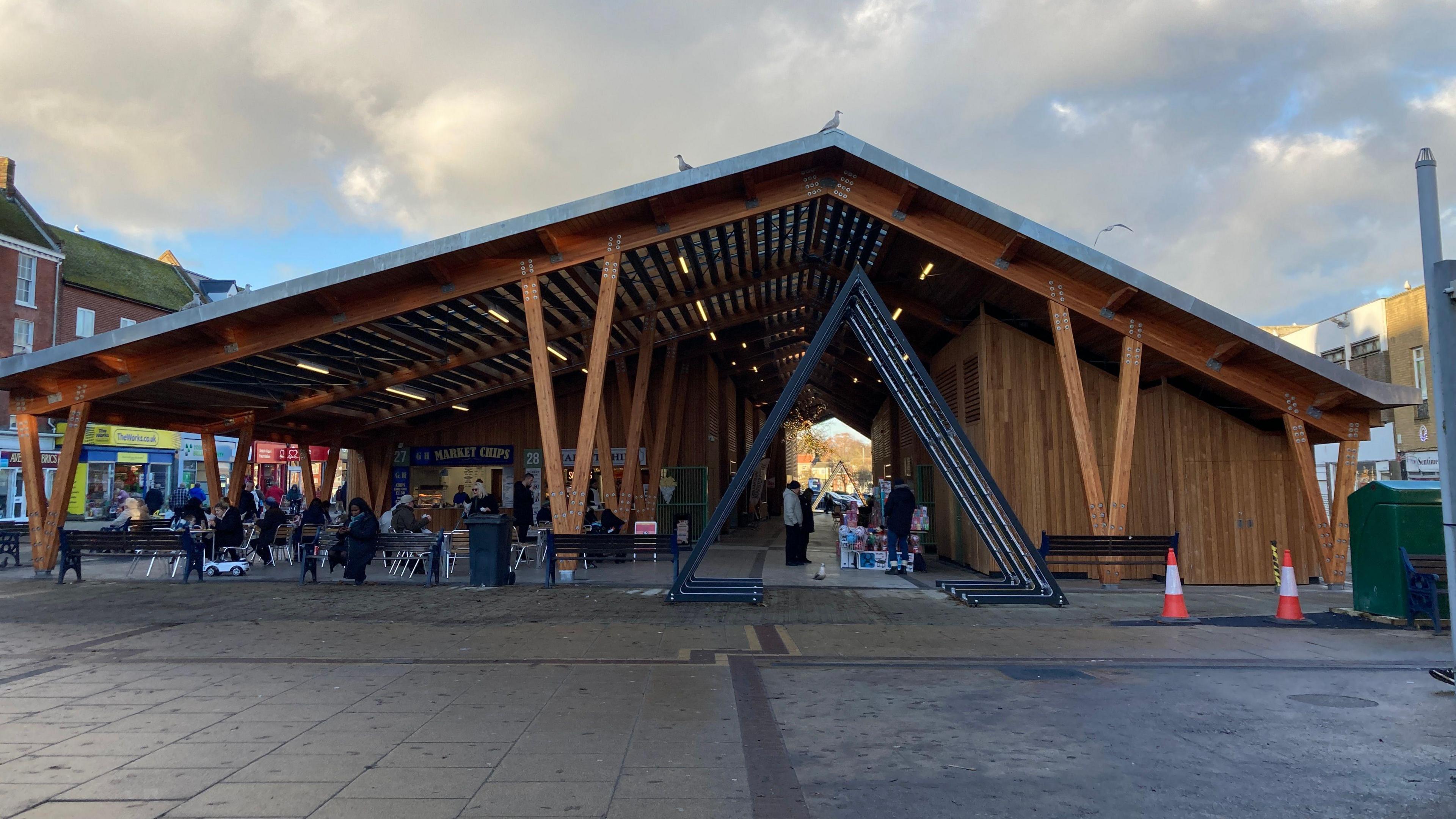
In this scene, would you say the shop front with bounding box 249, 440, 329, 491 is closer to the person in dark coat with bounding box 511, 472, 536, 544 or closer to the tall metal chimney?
the person in dark coat with bounding box 511, 472, 536, 544

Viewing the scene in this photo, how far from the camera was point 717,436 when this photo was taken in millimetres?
28672

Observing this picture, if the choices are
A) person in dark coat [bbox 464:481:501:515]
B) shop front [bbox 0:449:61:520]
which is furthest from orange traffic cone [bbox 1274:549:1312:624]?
shop front [bbox 0:449:61:520]

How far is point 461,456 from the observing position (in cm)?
2622

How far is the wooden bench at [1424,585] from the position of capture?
30.2 feet

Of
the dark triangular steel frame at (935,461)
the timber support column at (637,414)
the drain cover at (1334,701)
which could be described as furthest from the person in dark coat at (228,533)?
the drain cover at (1334,701)

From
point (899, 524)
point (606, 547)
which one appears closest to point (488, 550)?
point (606, 547)

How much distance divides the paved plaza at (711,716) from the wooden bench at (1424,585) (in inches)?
29.5

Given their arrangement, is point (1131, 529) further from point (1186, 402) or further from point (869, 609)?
point (869, 609)

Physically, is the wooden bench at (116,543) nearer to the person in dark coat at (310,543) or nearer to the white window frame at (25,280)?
the person in dark coat at (310,543)

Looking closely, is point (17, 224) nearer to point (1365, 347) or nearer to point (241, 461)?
point (241, 461)

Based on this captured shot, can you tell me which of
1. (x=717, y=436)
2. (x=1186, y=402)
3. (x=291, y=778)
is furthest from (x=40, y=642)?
(x=717, y=436)

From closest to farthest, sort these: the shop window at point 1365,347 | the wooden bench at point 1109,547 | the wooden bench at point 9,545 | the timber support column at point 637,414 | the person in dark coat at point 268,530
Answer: the wooden bench at point 1109,547, the person in dark coat at point 268,530, the wooden bench at point 9,545, the timber support column at point 637,414, the shop window at point 1365,347

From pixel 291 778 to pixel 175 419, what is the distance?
18.4m

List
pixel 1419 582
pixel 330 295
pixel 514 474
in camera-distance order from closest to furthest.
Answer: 1. pixel 1419 582
2. pixel 330 295
3. pixel 514 474
